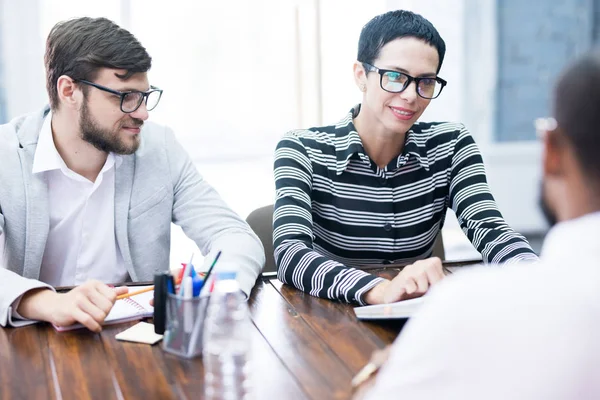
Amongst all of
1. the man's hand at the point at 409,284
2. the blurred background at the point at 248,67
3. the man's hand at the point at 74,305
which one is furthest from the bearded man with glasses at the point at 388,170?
the blurred background at the point at 248,67

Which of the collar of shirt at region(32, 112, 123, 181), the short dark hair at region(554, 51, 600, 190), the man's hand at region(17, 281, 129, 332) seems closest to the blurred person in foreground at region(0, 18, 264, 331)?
the collar of shirt at region(32, 112, 123, 181)

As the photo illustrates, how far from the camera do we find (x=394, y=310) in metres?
1.33

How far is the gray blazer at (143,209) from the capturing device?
177cm

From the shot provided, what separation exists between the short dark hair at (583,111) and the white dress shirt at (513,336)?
0.27 ft

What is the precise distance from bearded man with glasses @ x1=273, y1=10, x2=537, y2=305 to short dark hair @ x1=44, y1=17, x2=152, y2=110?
461 mm

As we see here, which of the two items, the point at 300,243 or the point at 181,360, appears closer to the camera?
the point at 181,360

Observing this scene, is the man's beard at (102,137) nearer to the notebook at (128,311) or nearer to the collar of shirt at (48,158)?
the collar of shirt at (48,158)

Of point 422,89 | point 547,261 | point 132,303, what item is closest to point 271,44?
point 422,89

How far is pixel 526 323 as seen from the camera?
27.0 inches

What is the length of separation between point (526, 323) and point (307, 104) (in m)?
3.21

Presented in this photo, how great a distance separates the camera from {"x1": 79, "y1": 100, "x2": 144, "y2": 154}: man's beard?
1.84 m

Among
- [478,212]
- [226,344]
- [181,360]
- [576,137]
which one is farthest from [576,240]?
[478,212]

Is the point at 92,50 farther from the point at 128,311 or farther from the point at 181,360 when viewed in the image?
the point at 181,360

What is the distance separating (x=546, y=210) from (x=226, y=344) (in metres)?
0.55
